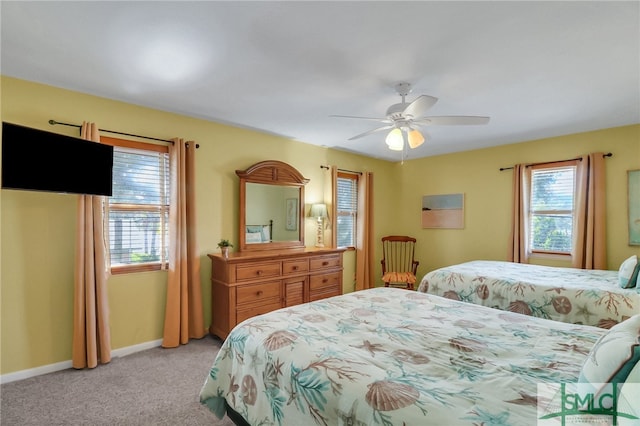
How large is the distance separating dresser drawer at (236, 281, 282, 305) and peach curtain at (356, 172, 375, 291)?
1.85 m

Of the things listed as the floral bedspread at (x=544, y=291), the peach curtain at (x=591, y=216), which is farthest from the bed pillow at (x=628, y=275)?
the peach curtain at (x=591, y=216)

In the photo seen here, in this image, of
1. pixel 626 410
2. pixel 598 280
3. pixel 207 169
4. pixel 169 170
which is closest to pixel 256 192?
pixel 207 169

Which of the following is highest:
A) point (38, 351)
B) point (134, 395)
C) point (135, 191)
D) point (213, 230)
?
point (135, 191)

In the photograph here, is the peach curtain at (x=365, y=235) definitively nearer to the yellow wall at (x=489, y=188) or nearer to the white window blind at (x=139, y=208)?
the yellow wall at (x=489, y=188)

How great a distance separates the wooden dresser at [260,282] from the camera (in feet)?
10.4

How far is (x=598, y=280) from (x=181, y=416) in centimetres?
386

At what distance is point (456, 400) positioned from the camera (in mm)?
1030

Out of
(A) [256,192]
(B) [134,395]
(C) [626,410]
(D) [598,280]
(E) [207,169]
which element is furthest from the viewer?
(A) [256,192]

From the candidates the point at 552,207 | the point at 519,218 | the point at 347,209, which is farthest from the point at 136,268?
the point at 552,207

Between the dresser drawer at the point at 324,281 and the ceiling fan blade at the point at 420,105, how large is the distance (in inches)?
93.3

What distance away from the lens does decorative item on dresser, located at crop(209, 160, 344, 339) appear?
3.21 metres

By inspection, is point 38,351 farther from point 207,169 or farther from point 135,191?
point 207,169

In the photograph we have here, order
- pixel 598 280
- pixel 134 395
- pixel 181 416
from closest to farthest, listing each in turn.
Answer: pixel 181 416
pixel 134 395
pixel 598 280

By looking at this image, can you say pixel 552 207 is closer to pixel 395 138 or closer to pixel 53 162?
pixel 395 138
